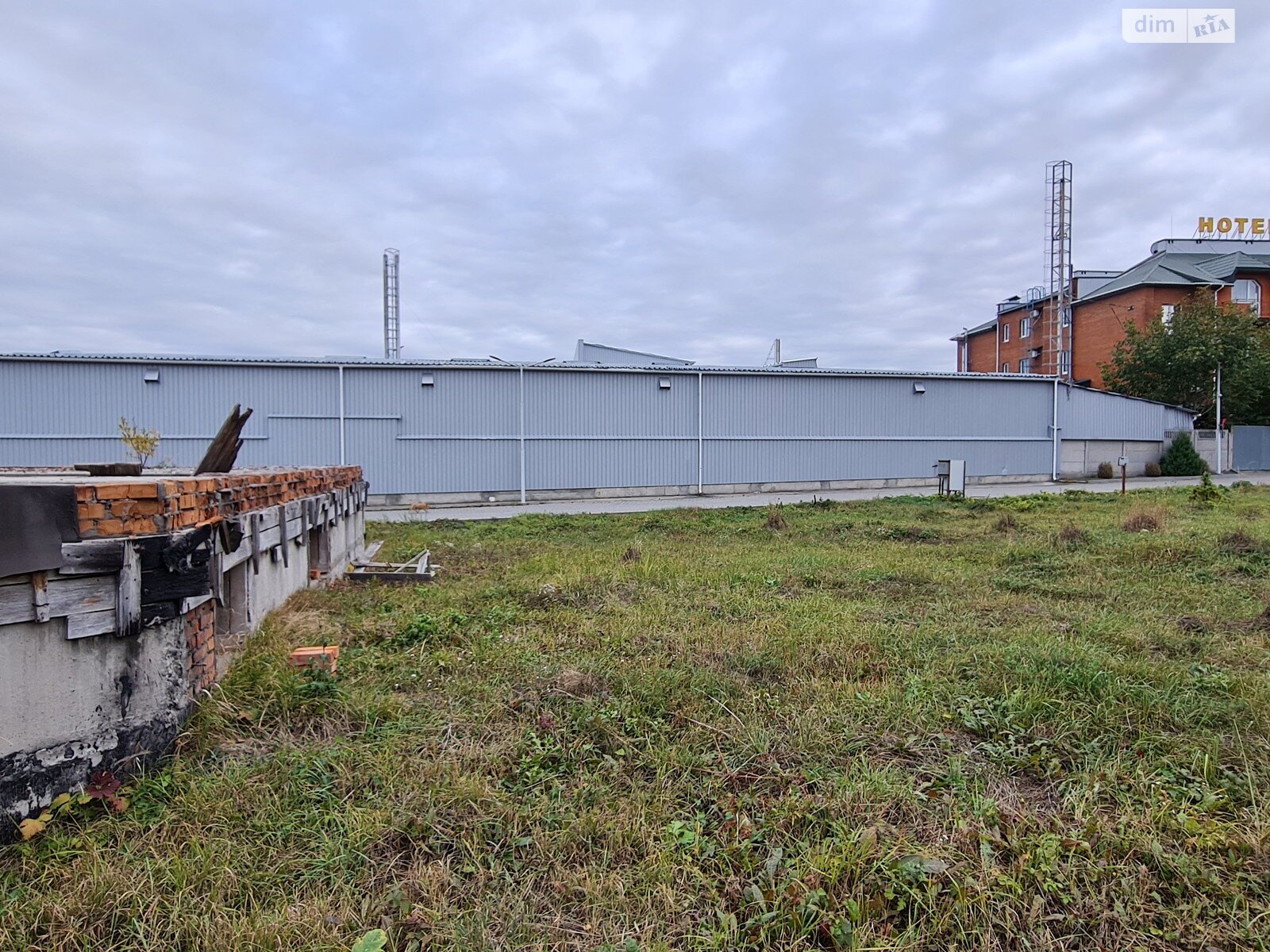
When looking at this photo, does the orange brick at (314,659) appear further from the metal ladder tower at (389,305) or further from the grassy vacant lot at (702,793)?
the metal ladder tower at (389,305)

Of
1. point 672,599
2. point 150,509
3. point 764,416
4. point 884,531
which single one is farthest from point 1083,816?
point 764,416

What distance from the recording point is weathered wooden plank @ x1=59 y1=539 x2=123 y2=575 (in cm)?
279

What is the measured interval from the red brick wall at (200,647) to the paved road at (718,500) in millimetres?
11337

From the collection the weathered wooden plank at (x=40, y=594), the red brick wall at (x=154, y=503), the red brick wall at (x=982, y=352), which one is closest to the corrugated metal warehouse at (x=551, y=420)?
the red brick wall at (x=154, y=503)

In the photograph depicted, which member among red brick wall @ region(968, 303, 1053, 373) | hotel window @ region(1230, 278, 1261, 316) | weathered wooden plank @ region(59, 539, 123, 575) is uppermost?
hotel window @ region(1230, 278, 1261, 316)

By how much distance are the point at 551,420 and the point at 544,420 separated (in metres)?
0.20

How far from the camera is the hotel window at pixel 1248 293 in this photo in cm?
3666

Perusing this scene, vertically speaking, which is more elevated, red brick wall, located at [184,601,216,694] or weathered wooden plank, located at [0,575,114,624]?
weathered wooden plank, located at [0,575,114,624]

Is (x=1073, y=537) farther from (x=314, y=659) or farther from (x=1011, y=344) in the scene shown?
(x=1011, y=344)

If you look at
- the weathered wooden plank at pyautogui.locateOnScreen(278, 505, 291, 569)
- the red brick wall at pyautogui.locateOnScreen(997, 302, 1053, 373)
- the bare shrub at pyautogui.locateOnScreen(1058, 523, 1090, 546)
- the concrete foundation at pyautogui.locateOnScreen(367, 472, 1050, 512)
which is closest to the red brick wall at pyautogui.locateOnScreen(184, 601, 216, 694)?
the weathered wooden plank at pyautogui.locateOnScreen(278, 505, 291, 569)

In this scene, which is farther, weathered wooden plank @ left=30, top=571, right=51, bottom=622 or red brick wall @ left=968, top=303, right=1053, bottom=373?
red brick wall @ left=968, top=303, right=1053, bottom=373

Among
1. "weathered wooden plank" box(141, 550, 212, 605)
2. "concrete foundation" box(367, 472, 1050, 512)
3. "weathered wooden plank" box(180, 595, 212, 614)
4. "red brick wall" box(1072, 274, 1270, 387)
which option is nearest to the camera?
"weathered wooden plank" box(141, 550, 212, 605)

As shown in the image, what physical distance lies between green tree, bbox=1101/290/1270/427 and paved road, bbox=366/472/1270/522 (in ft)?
19.8

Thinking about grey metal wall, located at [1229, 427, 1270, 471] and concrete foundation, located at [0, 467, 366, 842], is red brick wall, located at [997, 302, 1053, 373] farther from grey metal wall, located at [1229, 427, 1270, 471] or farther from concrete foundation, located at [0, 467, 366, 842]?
concrete foundation, located at [0, 467, 366, 842]
